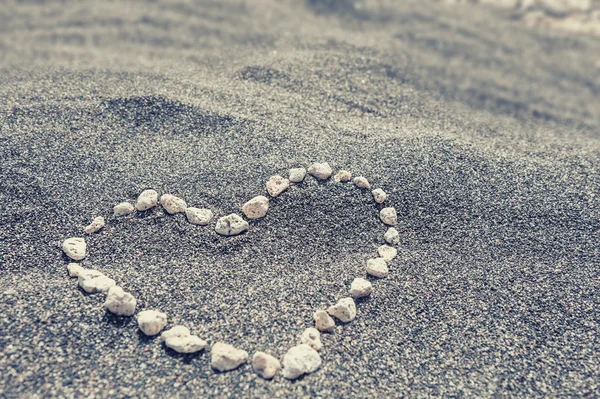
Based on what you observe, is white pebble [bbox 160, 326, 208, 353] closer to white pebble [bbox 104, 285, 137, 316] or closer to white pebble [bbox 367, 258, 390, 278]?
white pebble [bbox 104, 285, 137, 316]

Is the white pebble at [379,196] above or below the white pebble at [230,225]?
above

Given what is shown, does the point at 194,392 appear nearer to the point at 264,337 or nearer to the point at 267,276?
the point at 264,337

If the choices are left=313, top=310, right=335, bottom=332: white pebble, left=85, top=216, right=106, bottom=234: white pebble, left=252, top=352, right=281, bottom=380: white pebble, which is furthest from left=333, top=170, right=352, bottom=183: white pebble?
left=85, top=216, right=106, bottom=234: white pebble

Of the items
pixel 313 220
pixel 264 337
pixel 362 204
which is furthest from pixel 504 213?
pixel 264 337

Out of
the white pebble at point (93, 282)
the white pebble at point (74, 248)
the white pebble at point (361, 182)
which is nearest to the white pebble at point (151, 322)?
the white pebble at point (93, 282)

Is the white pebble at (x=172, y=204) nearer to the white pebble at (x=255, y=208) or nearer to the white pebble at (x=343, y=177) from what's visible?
the white pebble at (x=255, y=208)
